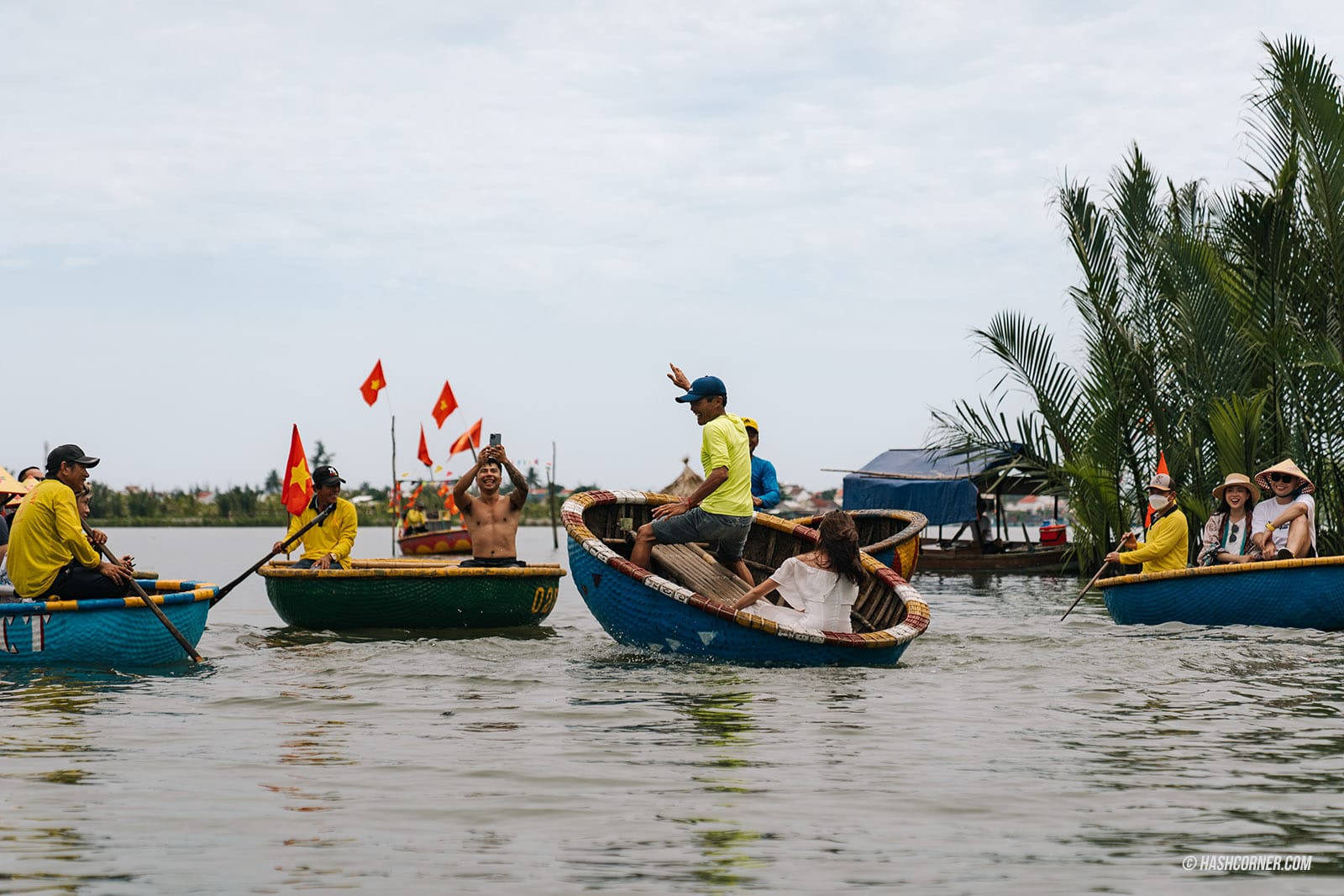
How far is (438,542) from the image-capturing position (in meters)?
34.0

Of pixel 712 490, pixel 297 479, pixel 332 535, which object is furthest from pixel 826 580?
pixel 297 479

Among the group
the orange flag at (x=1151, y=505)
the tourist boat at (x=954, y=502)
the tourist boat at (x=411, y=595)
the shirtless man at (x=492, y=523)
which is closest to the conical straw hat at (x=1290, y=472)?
the orange flag at (x=1151, y=505)

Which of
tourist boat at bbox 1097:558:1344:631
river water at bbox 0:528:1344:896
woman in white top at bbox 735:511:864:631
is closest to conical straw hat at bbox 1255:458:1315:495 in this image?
tourist boat at bbox 1097:558:1344:631

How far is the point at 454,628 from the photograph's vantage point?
1362 centimetres

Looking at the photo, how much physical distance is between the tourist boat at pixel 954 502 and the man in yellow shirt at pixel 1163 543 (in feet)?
45.6

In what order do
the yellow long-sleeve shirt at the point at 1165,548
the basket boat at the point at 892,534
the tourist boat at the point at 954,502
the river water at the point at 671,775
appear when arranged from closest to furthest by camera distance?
the river water at the point at 671,775
the yellow long-sleeve shirt at the point at 1165,548
the basket boat at the point at 892,534
the tourist boat at the point at 954,502

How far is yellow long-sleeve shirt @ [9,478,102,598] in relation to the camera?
32.1 feet

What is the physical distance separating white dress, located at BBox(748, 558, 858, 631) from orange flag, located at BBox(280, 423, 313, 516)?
9042mm

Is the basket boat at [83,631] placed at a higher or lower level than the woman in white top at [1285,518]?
lower

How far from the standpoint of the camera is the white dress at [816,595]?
32.4 ft

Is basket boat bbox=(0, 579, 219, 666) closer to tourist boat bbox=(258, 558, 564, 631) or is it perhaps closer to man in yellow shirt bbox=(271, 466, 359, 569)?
tourist boat bbox=(258, 558, 564, 631)

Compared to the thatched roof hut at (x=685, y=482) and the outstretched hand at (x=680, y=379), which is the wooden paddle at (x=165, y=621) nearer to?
the outstretched hand at (x=680, y=379)

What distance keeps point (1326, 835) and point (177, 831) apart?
163 inches

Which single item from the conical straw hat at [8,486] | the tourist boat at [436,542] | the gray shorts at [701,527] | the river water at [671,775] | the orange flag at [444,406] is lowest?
the river water at [671,775]
